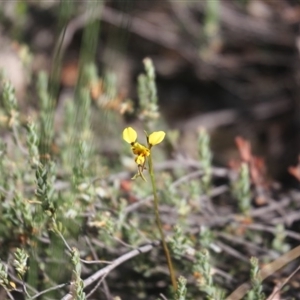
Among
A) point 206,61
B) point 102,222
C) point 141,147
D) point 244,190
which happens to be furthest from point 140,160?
point 206,61

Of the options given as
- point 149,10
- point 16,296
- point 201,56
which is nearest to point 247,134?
point 201,56

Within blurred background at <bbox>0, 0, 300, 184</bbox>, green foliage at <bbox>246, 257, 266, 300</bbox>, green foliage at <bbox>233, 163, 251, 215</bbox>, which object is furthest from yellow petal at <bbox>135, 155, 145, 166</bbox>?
blurred background at <bbox>0, 0, 300, 184</bbox>

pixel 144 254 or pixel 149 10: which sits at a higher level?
pixel 149 10

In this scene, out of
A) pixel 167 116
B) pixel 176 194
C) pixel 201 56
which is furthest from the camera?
pixel 167 116

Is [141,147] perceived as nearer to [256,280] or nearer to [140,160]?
[140,160]

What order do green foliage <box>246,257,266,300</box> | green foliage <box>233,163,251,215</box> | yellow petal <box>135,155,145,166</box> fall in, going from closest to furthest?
yellow petal <box>135,155,145,166</box>
green foliage <box>246,257,266,300</box>
green foliage <box>233,163,251,215</box>

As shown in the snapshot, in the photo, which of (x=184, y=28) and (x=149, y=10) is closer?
(x=184, y=28)

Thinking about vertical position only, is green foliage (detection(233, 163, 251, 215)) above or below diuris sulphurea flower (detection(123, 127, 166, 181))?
below

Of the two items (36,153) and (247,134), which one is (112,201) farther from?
(247,134)

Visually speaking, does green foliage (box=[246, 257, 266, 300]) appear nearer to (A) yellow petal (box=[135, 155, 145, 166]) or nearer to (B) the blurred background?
(A) yellow petal (box=[135, 155, 145, 166])
